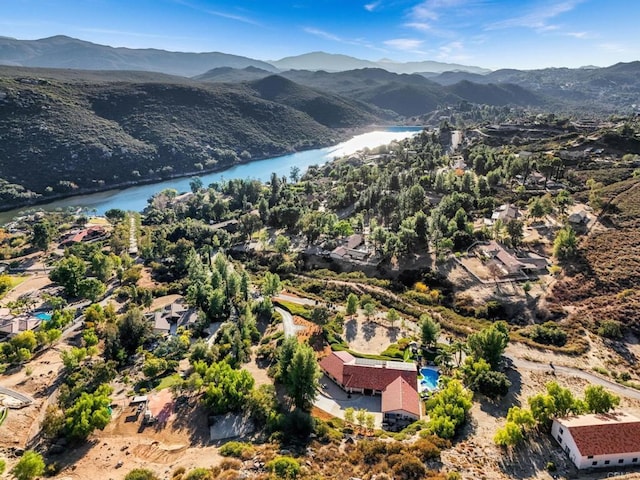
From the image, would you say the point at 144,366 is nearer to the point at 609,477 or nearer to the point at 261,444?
the point at 261,444

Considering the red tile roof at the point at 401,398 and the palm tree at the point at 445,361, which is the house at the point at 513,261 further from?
the red tile roof at the point at 401,398

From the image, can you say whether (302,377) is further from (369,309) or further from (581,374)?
(581,374)

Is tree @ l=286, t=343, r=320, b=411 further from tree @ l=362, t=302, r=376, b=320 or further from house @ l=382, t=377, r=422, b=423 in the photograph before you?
tree @ l=362, t=302, r=376, b=320

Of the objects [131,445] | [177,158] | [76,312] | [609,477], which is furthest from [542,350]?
[177,158]

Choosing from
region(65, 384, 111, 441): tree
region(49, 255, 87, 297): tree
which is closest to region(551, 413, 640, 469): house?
region(65, 384, 111, 441): tree

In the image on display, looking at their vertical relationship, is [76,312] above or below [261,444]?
below

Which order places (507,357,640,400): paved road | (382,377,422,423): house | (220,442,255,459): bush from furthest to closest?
(507,357,640,400): paved road
(382,377,422,423): house
(220,442,255,459): bush
